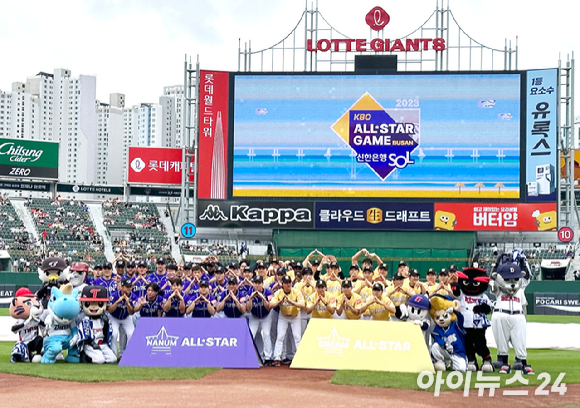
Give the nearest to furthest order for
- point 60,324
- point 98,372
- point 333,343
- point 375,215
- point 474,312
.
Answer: point 98,372 < point 333,343 < point 474,312 < point 60,324 < point 375,215

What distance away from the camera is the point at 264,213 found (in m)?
36.1

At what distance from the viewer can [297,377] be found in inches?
482

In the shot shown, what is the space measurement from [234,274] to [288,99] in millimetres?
21090

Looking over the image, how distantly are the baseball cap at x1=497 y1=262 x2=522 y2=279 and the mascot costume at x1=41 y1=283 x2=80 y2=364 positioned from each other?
7065mm

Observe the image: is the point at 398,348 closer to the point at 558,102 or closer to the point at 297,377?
the point at 297,377

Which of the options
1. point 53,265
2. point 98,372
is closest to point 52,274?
point 53,265

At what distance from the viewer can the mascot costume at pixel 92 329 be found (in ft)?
44.9

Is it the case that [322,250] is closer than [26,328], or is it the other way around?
[26,328]

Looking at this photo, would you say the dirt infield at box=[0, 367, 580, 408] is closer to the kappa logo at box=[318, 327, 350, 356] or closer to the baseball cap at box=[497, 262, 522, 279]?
the kappa logo at box=[318, 327, 350, 356]

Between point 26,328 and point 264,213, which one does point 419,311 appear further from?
point 264,213

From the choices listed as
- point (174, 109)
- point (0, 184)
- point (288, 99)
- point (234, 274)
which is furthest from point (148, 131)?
point (234, 274)

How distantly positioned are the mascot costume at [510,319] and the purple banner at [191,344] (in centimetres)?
399

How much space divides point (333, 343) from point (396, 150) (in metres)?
22.9

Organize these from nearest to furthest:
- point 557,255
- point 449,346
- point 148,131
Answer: point 449,346
point 557,255
point 148,131
